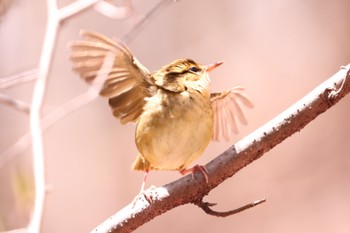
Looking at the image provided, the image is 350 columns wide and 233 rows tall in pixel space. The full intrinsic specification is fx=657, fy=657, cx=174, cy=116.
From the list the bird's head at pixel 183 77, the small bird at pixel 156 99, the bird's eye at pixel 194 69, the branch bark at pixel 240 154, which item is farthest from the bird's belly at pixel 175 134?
the branch bark at pixel 240 154

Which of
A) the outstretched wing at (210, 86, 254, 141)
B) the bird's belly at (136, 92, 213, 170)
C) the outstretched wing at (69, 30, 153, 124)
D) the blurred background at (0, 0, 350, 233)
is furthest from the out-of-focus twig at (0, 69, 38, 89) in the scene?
the blurred background at (0, 0, 350, 233)

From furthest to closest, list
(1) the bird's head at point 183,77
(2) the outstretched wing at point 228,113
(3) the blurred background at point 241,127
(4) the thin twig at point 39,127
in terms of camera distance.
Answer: (3) the blurred background at point 241,127, (2) the outstretched wing at point 228,113, (1) the bird's head at point 183,77, (4) the thin twig at point 39,127

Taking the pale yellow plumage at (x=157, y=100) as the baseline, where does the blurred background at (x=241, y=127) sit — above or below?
above

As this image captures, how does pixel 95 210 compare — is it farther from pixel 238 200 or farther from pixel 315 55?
pixel 315 55

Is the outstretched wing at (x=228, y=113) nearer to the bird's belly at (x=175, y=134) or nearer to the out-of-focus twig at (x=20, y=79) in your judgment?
the bird's belly at (x=175, y=134)

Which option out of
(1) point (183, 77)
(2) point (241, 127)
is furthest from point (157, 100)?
(2) point (241, 127)

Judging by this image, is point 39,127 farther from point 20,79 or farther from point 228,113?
point 228,113
